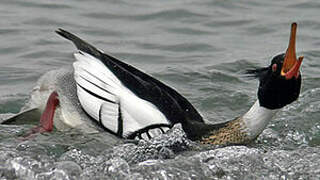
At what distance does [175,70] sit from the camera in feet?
30.9

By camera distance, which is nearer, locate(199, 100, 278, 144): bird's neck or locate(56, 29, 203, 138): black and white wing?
locate(56, 29, 203, 138): black and white wing

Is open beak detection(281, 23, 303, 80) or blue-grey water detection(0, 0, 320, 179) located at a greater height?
open beak detection(281, 23, 303, 80)

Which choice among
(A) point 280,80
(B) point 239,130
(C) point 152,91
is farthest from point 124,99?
(A) point 280,80

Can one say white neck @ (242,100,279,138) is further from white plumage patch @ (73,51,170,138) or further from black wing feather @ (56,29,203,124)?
white plumage patch @ (73,51,170,138)

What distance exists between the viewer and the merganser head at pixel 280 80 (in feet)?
20.5

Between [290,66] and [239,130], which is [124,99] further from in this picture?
[290,66]

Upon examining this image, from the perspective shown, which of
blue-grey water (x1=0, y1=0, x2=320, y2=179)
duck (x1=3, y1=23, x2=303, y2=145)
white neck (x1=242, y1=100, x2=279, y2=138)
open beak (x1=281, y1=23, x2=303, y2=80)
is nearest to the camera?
blue-grey water (x1=0, y1=0, x2=320, y2=179)

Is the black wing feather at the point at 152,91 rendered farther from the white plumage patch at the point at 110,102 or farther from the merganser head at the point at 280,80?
the merganser head at the point at 280,80

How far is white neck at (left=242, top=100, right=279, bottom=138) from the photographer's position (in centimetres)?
669

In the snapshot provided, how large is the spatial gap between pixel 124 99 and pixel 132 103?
0.09m

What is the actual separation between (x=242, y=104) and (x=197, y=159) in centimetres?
240

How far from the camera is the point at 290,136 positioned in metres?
7.41

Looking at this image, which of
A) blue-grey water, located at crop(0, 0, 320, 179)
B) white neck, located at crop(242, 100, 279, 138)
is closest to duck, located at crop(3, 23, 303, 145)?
white neck, located at crop(242, 100, 279, 138)

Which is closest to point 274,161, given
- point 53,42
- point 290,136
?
point 290,136
